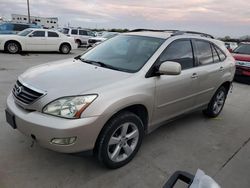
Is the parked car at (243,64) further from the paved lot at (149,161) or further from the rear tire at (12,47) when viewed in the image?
the rear tire at (12,47)

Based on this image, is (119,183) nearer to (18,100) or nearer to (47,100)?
(47,100)

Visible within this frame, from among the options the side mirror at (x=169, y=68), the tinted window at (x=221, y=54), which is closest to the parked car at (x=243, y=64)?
the tinted window at (x=221, y=54)

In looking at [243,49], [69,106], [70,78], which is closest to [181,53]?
[70,78]

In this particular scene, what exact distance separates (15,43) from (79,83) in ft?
40.2

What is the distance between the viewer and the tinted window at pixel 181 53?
11.3 feet

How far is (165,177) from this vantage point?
2891 mm

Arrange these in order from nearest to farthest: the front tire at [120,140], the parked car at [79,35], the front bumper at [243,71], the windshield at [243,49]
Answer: the front tire at [120,140], the front bumper at [243,71], the windshield at [243,49], the parked car at [79,35]

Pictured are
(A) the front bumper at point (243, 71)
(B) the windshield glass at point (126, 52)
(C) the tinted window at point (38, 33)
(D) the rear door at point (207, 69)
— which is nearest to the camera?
(B) the windshield glass at point (126, 52)

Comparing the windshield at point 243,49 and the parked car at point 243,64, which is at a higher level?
the windshield at point 243,49

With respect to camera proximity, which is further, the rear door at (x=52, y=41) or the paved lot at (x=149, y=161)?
the rear door at (x=52, y=41)

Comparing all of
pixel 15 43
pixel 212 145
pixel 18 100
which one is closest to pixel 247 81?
pixel 212 145

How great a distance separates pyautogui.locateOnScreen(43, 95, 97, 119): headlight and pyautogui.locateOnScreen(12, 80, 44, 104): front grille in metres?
0.21

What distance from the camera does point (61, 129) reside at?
7.75 ft

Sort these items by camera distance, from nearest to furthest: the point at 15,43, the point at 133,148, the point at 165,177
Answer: the point at 165,177 < the point at 133,148 < the point at 15,43
